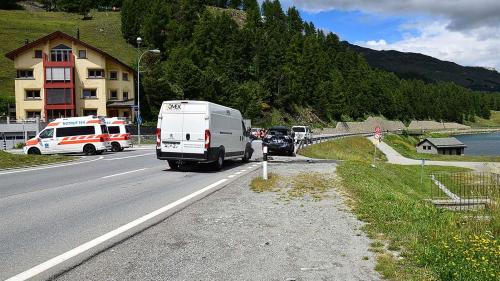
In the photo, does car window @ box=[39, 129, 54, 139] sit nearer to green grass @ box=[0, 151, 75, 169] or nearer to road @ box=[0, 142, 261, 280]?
green grass @ box=[0, 151, 75, 169]

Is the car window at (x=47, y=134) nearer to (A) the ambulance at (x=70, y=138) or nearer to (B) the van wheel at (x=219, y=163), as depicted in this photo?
(A) the ambulance at (x=70, y=138)

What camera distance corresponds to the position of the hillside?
80250 millimetres

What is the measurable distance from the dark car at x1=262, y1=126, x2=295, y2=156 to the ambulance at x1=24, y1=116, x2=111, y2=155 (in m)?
11.0

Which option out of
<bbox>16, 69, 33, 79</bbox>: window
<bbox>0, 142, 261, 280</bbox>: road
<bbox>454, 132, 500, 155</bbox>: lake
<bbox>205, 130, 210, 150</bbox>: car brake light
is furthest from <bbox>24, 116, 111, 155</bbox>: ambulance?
<bbox>454, 132, 500, 155</bbox>: lake

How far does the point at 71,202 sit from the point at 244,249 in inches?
228

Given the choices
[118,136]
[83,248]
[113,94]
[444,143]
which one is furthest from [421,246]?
[444,143]

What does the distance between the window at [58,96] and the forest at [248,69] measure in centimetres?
1058

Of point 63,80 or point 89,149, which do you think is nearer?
point 89,149

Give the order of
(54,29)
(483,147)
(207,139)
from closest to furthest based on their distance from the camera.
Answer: (207,139) → (54,29) → (483,147)

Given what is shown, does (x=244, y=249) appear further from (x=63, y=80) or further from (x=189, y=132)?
(x=63, y=80)

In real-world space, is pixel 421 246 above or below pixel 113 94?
below

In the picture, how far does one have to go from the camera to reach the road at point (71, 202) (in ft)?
21.4

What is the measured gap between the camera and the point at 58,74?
6272 cm

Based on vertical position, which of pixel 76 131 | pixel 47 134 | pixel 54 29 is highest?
pixel 54 29
